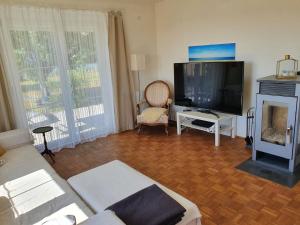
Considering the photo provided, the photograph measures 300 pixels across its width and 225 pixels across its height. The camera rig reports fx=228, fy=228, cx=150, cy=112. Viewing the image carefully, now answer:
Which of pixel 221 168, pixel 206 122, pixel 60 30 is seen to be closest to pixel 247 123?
pixel 206 122

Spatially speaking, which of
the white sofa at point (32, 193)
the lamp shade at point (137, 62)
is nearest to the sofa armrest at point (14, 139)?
the white sofa at point (32, 193)

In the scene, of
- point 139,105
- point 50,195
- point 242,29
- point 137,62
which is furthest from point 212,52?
point 50,195

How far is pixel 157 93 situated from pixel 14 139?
2.68m

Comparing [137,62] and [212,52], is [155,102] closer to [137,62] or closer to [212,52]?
[137,62]

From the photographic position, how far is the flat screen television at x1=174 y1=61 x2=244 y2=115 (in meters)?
3.37

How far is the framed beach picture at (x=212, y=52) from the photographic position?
3654 mm

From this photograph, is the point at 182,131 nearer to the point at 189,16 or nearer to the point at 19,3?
the point at 189,16

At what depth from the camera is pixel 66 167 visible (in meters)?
3.20

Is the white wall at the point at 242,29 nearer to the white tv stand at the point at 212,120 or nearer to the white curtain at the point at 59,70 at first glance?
the white tv stand at the point at 212,120

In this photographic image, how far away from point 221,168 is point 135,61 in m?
2.46

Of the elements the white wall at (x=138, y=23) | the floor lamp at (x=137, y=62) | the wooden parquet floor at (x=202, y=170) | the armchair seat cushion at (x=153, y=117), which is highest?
the white wall at (x=138, y=23)

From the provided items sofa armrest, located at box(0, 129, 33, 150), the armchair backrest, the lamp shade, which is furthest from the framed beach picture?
sofa armrest, located at box(0, 129, 33, 150)

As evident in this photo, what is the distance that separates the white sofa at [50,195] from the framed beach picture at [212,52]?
8.41ft

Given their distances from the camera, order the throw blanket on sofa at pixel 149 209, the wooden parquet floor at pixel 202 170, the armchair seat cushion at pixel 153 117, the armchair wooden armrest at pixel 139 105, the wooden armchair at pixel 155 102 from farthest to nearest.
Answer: the armchair wooden armrest at pixel 139 105
the wooden armchair at pixel 155 102
the armchair seat cushion at pixel 153 117
the wooden parquet floor at pixel 202 170
the throw blanket on sofa at pixel 149 209
